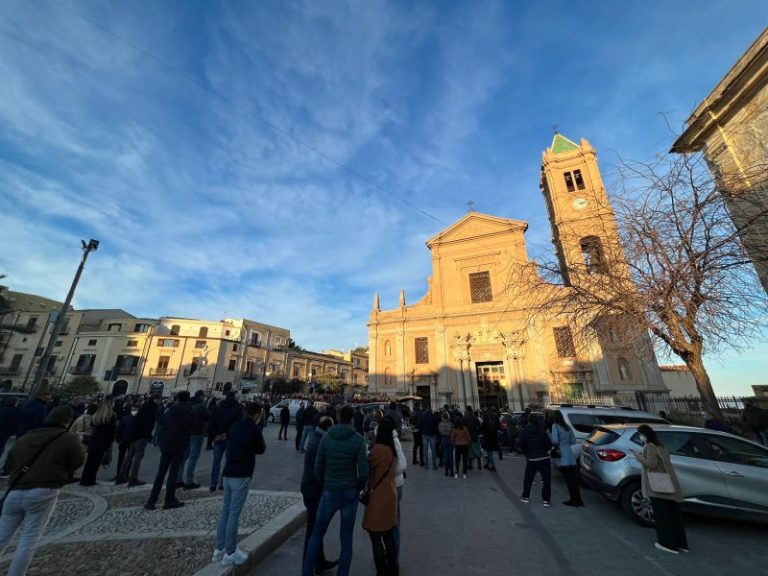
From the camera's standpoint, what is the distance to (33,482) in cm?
313

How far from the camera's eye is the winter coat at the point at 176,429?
5480mm

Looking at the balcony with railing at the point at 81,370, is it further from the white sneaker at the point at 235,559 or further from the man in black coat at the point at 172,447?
the white sneaker at the point at 235,559

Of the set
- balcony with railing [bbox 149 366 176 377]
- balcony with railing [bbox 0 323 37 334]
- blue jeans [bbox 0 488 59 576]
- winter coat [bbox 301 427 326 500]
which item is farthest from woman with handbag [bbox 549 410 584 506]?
balcony with railing [bbox 0 323 37 334]

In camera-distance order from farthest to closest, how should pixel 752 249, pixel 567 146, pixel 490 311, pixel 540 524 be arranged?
1. pixel 567 146
2. pixel 490 311
3. pixel 752 249
4. pixel 540 524

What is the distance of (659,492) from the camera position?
14.9 feet

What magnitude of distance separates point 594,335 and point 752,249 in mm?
4559

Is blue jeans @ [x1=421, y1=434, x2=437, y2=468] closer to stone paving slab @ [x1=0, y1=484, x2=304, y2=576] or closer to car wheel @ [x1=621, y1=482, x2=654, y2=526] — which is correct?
stone paving slab @ [x1=0, y1=484, x2=304, y2=576]

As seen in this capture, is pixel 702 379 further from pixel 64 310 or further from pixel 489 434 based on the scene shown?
pixel 64 310

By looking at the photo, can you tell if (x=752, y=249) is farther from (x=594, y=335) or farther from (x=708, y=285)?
(x=594, y=335)

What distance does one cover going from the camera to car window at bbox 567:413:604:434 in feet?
29.2

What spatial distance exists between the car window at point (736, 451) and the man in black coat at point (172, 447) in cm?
860

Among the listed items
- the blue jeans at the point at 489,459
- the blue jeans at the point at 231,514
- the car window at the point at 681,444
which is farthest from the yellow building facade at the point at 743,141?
the blue jeans at the point at 231,514

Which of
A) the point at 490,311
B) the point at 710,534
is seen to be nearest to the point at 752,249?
the point at 710,534

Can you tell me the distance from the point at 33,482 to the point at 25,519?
0.34 m
